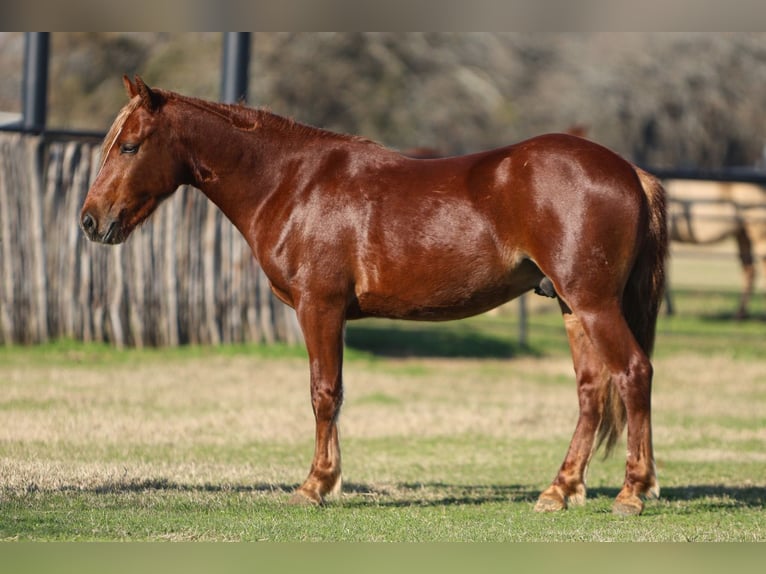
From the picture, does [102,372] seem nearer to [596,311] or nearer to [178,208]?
[178,208]

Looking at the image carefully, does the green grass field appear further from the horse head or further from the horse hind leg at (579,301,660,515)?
the horse head

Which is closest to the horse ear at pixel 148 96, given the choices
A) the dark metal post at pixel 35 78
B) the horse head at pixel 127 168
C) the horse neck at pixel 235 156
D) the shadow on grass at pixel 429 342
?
the horse head at pixel 127 168

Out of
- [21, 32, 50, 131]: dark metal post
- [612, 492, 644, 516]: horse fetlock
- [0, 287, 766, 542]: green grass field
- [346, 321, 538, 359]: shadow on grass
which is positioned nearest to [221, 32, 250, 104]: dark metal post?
[21, 32, 50, 131]: dark metal post

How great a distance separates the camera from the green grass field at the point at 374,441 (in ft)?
20.0

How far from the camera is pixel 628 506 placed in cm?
649

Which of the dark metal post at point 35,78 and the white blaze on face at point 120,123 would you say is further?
the dark metal post at point 35,78

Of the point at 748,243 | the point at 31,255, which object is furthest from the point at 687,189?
the point at 31,255

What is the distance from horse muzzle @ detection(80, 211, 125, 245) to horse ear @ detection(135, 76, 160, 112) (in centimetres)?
68

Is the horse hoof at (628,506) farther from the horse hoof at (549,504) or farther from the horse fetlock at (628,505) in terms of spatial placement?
the horse hoof at (549,504)

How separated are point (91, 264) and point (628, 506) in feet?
28.5

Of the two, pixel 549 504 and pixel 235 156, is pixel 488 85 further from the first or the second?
pixel 549 504

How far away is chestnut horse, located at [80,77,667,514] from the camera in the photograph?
6.45 metres

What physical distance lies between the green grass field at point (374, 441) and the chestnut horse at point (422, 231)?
1.63 ft

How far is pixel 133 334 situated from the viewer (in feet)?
45.6
